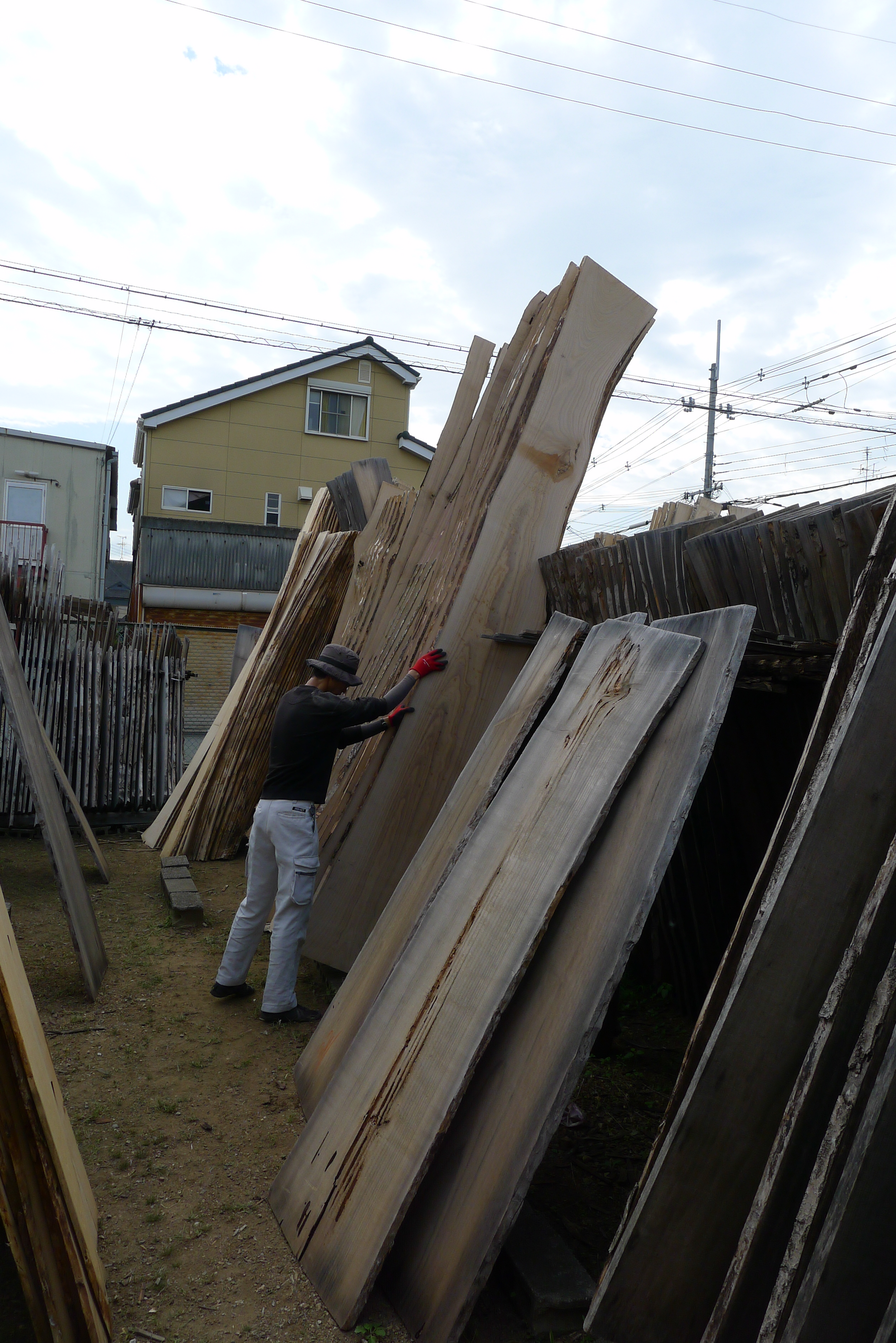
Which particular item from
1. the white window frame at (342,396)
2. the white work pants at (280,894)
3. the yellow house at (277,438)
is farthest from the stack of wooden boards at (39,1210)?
the white window frame at (342,396)

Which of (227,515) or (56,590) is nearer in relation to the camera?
(56,590)

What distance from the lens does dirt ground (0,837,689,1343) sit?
2252 mm

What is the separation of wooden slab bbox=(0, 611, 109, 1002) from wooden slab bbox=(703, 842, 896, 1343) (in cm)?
340

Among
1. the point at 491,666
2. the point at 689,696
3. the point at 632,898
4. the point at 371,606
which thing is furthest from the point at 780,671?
the point at 371,606

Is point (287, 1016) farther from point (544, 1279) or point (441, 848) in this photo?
point (544, 1279)

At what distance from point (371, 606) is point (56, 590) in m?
4.08

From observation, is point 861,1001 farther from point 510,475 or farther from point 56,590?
point 56,590

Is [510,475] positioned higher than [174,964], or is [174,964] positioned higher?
[510,475]

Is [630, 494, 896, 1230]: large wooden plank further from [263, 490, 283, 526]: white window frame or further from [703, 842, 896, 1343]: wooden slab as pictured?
[263, 490, 283, 526]: white window frame

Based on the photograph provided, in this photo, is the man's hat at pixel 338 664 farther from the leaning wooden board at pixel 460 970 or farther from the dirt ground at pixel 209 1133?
the leaning wooden board at pixel 460 970

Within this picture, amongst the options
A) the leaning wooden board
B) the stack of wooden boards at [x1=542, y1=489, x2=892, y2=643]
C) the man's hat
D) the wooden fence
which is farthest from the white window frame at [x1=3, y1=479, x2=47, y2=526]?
the leaning wooden board

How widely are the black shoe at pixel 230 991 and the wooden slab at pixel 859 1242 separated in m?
3.31

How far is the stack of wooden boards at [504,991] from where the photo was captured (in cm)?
203

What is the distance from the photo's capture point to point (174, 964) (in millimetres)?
4879
